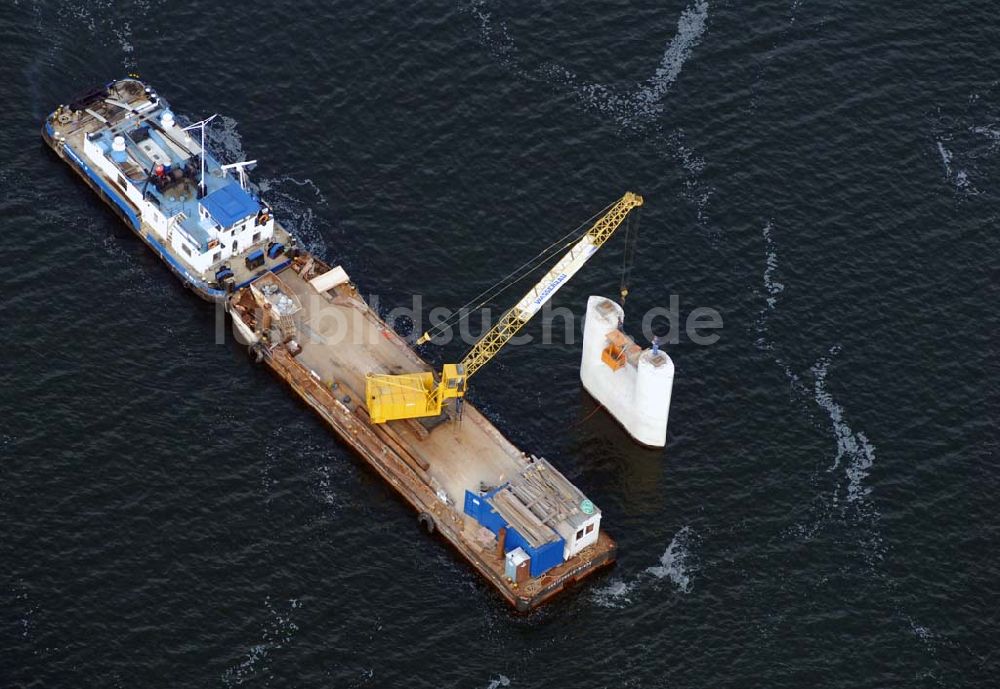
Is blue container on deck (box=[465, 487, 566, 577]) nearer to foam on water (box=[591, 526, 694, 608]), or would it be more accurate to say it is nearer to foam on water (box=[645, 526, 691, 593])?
foam on water (box=[591, 526, 694, 608])

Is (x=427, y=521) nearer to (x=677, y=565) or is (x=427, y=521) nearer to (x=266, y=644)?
(x=266, y=644)

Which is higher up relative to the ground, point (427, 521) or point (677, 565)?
point (427, 521)

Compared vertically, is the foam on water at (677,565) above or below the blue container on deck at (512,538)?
below

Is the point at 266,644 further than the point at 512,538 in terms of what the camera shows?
No

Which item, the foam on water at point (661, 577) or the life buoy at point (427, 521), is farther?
the life buoy at point (427, 521)

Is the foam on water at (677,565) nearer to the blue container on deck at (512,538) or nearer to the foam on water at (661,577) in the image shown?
the foam on water at (661,577)

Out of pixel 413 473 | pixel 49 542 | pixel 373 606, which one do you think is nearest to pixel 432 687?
pixel 373 606

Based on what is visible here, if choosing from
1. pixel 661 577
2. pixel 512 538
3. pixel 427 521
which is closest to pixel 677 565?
pixel 661 577

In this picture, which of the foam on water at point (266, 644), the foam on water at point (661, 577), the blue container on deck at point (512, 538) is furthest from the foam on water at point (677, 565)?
the foam on water at point (266, 644)

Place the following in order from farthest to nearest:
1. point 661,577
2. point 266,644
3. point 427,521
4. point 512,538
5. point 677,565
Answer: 1. point 427,521
2. point 677,565
3. point 661,577
4. point 512,538
5. point 266,644
